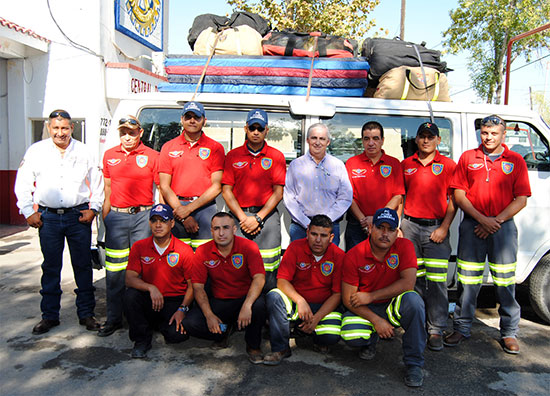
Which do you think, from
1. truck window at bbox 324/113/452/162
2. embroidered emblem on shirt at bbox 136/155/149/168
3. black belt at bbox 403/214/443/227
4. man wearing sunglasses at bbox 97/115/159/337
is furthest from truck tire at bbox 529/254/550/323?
embroidered emblem on shirt at bbox 136/155/149/168

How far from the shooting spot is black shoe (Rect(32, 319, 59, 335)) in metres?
3.86

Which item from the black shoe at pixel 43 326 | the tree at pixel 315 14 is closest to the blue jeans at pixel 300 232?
the black shoe at pixel 43 326

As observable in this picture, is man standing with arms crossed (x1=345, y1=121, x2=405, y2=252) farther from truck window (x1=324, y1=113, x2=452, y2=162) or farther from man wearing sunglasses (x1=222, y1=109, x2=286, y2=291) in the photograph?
man wearing sunglasses (x1=222, y1=109, x2=286, y2=291)

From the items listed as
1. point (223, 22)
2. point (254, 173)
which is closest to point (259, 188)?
point (254, 173)

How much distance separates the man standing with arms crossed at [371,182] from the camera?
3.75 metres

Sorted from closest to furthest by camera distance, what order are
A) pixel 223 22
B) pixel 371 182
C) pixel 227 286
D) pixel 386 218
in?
pixel 386 218 < pixel 227 286 < pixel 371 182 < pixel 223 22

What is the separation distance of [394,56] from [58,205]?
3.30 meters

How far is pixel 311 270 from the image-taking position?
138 inches

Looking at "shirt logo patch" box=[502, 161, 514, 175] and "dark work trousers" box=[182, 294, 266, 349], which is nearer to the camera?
"dark work trousers" box=[182, 294, 266, 349]

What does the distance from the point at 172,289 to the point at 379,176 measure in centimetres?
195

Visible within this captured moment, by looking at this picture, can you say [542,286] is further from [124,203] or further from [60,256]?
[60,256]

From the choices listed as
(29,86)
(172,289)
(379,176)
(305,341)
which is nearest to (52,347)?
(172,289)

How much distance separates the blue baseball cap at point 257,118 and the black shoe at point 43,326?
95.9 inches

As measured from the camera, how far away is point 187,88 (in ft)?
13.8
